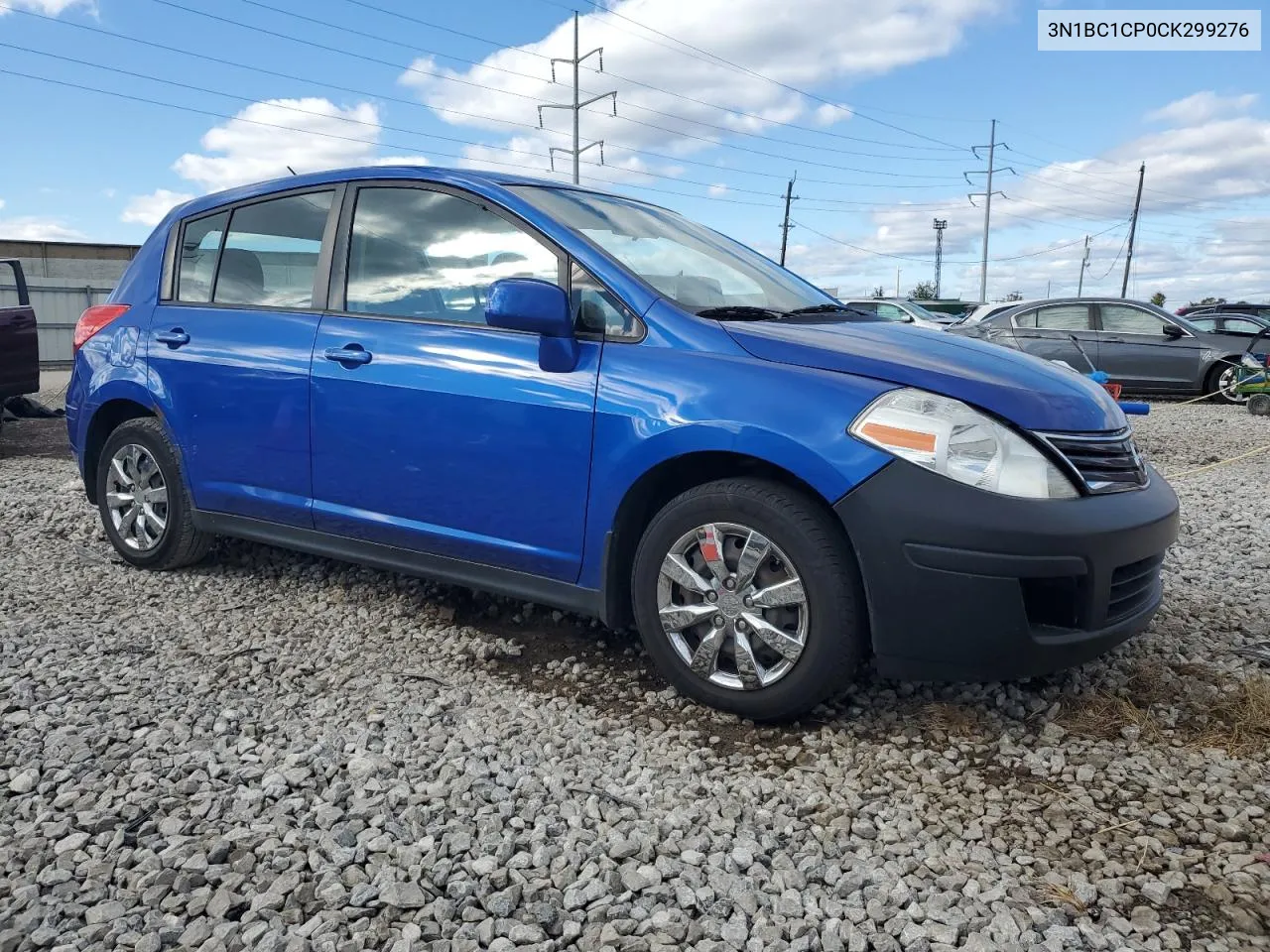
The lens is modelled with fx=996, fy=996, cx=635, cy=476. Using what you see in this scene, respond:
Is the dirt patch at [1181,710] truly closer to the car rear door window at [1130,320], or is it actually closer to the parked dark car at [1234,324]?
the car rear door window at [1130,320]

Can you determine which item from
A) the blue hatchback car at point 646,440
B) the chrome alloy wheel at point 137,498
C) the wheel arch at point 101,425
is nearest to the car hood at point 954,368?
the blue hatchback car at point 646,440

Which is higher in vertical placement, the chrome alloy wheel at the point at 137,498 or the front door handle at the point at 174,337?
the front door handle at the point at 174,337

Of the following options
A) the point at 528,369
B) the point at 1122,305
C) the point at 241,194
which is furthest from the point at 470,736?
the point at 1122,305

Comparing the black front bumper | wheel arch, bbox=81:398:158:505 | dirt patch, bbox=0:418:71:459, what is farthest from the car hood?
dirt patch, bbox=0:418:71:459

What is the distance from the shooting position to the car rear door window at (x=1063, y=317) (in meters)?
13.5

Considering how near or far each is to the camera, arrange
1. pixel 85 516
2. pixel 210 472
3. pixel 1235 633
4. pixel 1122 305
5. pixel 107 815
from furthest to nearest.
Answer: pixel 1122 305 → pixel 85 516 → pixel 210 472 → pixel 1235 633 → pixel 107 815

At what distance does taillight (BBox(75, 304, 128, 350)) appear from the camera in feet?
16.0

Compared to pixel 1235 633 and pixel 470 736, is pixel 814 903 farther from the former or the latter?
pixel 1235 633

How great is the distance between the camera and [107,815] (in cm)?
254

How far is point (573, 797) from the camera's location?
2.68 metres

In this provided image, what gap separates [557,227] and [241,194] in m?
1.93

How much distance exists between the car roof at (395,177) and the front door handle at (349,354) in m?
0.71

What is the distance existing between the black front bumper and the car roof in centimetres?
191

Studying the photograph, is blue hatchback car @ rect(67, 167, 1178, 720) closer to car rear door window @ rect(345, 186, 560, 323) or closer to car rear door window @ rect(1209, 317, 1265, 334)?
car rear door window @ rect(345, 186, 560, 323)
